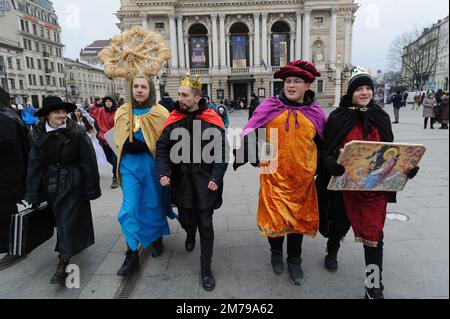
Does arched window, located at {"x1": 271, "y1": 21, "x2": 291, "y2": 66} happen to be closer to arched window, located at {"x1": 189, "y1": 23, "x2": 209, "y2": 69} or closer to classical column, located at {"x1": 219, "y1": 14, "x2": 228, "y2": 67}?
classical column, located at {"x1": 219, "y1": 14, "x2": 228, "y2": 67}

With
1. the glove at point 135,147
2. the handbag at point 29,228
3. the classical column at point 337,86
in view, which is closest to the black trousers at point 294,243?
the glove at point 135,147

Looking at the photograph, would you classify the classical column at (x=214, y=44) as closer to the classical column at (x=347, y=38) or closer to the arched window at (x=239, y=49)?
the arched window at (x=239, y=49)

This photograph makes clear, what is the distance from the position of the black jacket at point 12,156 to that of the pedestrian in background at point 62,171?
0.44 metres

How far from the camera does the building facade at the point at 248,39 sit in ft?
151

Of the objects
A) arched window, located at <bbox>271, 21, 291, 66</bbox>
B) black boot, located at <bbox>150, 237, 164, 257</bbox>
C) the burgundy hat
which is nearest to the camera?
the burgundy hat

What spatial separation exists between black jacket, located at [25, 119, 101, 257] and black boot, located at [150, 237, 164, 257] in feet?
Result: 2.64

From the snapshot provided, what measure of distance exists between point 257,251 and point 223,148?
1429mm

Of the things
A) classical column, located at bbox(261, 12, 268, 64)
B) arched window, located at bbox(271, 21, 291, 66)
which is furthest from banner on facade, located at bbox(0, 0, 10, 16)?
arched window, located at bbox(271, 21, 291, 66)

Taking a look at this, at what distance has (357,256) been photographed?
3441 mm

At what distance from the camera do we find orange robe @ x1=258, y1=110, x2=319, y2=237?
2.87 m

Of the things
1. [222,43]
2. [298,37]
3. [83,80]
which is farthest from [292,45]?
[83,80]

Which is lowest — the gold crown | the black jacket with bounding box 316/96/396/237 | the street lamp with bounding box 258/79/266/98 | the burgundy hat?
the black jacket with bounding box 316/96/396/237
